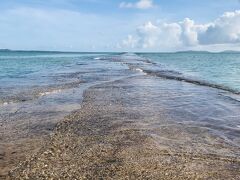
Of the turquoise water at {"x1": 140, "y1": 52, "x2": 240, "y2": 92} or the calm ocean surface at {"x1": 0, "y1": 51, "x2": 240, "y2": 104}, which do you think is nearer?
the calm ocean surface at {"x1": 0, "y1": 51, "x2": 240, "y2": 104}

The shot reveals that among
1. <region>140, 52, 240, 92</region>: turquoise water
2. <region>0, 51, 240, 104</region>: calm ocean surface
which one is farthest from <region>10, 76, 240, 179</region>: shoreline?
<region>140, 52, 240, 92</region>: turquoise water

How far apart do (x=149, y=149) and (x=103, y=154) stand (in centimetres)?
104

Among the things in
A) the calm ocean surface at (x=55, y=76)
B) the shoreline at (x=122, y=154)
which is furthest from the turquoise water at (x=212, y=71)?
the shoreline at (x=122, y=154)

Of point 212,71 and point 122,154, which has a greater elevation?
point 122,154

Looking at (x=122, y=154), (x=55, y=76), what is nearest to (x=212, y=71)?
(x=55, y=76)

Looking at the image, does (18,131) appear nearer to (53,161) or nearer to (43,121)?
(43,121)

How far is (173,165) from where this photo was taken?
6637 millimetres

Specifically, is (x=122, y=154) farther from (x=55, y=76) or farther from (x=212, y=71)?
(x=212, y=71)

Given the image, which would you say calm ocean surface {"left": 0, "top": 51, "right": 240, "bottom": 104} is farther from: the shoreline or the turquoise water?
the shoreline

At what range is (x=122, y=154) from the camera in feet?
23.6

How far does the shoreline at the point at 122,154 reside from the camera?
625 centimetres

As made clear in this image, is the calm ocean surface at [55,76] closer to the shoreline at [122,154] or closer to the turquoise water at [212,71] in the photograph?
the turquoise water at [212,71]

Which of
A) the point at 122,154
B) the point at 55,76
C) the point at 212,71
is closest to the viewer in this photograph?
the point at 122,154

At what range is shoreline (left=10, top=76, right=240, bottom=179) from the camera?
6246 mm
